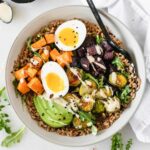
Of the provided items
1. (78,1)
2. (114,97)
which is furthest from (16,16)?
(114,97)

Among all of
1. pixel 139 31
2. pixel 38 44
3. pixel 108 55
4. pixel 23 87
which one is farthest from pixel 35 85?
pixel 139 31

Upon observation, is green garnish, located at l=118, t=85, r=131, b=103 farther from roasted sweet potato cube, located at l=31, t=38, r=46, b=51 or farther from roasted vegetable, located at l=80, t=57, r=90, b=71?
roasted sweet potato cube, located at l=31, t=38, r=46, b=51

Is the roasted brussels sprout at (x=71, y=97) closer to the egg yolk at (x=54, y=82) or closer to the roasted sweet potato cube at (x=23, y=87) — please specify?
the egg yolk at (x=54, y=82)

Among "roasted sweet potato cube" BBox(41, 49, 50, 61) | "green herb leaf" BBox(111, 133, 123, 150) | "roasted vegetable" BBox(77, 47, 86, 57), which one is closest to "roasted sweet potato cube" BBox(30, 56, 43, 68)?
"roasted sweet potato cube" BBox(41, 49, 50, 61)

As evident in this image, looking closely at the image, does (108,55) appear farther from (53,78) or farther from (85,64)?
(53,78)

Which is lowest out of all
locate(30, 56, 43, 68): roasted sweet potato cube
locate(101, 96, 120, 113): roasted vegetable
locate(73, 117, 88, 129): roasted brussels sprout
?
locate(73, 117, 88, 129): roasted brussels sprout

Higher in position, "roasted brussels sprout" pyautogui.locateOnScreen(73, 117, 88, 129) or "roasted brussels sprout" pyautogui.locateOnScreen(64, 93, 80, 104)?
"roasted brussels sprout" pyautogui.locateOnScreen(64, 93, 80, 104)

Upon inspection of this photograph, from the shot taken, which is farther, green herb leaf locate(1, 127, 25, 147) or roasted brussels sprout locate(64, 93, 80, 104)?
green herb leaf locate(1, 127, 25, 147)
